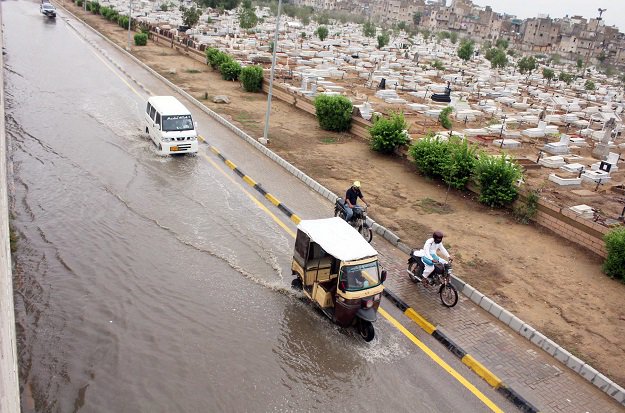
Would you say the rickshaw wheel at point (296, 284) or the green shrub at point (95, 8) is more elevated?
the green shrub at point (95, 8)

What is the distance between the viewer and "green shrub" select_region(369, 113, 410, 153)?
59.9 ft

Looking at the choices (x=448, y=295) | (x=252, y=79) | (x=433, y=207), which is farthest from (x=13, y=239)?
(x=252, y=79)

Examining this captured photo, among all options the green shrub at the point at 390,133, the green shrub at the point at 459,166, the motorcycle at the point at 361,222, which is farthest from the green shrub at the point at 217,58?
the motorcycle at the point at 361,222

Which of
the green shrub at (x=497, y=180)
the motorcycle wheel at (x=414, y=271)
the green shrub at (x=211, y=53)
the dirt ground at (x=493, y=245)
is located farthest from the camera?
the green shrub at (x=211, y=53)

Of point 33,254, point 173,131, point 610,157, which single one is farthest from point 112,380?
point 610,157

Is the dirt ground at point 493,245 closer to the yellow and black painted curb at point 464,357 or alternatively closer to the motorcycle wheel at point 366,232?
the motorcycle wheel at point 366,232

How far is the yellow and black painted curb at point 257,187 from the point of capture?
13.3m

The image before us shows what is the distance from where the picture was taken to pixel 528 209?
45.9ft

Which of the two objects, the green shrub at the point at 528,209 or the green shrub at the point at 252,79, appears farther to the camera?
the green shrub at the point at 252,79

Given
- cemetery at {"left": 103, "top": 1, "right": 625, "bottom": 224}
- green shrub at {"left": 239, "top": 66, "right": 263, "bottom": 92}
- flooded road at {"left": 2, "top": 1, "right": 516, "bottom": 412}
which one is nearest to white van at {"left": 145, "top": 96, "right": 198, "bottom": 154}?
flooded road at {"left": 2, "top": 1, "right": 516, "bottom": 412}

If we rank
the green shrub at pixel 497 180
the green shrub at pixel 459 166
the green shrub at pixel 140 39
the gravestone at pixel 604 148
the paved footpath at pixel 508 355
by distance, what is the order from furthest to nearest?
the green shrub at pixel 140 39, the gravestone at pixel 604 148, the green shrub at pixel 459 166, the green shrub at pixel 497 180, the paved footpath at pixel 508 355

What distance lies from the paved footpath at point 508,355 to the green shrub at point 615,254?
3.84 meters

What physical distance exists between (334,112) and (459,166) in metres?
7.66

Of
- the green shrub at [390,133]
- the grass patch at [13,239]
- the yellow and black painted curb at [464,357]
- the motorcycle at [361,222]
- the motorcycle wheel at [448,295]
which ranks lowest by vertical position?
the grass patch at [13,239]
